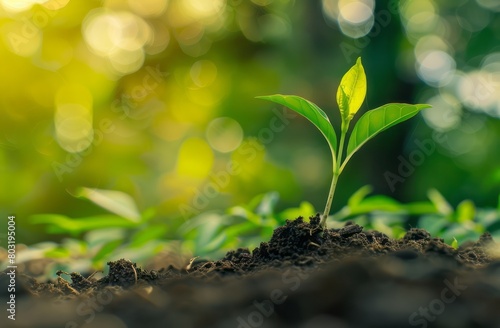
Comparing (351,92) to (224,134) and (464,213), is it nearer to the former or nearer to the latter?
(464,213)

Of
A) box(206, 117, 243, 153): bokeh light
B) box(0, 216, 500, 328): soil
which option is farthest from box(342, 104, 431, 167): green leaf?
box(206, 117, 243, 153): bokeh light

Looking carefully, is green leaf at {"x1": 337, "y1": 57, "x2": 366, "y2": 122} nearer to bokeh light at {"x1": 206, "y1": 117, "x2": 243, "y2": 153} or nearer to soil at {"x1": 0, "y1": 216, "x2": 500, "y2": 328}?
soil at {"x1": 0, "y1": 216, "x2": 500, "y2": 328}

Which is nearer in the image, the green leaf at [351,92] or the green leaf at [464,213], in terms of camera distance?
the green leaf at [351,92]

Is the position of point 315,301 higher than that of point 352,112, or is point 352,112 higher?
point 352,112

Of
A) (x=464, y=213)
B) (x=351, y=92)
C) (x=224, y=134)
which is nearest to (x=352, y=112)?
(x=351, y=92)

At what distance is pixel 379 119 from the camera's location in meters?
0.73

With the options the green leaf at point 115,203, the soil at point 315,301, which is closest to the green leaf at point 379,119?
the soil at point 315,301

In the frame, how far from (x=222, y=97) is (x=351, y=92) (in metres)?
2.54

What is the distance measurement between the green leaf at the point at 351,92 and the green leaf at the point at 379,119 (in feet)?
0.09

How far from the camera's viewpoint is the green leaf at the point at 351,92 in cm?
74

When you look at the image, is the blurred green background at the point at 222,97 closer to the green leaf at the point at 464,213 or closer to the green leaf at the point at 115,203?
the green leaf at the point at 115,203

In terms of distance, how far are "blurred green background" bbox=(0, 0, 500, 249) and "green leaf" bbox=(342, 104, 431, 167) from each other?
2075mm

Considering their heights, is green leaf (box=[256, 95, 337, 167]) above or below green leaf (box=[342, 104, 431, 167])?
above

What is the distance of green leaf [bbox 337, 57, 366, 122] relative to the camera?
74cm
